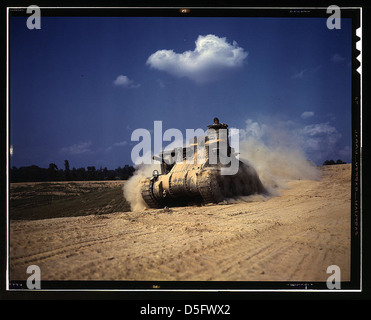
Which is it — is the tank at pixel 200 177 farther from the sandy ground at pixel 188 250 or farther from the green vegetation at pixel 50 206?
the sandy ground at pixel 188 250

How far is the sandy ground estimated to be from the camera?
2827 millimetres

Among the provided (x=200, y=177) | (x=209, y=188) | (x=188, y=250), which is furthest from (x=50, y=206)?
(x=188, y=250)

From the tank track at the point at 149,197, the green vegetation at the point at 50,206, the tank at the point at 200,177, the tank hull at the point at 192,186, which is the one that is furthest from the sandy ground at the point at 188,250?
the green vegetation at the point at 50,206

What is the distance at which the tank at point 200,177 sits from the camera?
331 inches

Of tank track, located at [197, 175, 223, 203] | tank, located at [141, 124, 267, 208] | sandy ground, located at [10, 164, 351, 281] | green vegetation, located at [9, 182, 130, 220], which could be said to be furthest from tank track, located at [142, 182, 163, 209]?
sandy ground, located at [10, 164, 351, 281]

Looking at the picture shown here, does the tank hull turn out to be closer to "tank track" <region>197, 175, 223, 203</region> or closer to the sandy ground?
"tank track" <region>197, 175, 223, 203</region>

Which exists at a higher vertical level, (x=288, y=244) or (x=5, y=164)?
(x=5, y=164)

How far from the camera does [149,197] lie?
9.36 metres

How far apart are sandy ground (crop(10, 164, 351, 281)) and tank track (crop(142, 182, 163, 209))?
405 centimetres

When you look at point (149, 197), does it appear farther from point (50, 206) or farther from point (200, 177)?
point (50, 206)

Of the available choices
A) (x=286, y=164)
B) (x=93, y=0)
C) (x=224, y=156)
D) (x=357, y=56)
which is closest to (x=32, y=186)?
(x=224, y=156)

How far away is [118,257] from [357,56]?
3.30 metres

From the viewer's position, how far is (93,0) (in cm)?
298

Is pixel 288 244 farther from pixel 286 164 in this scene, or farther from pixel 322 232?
pixel 286 164
